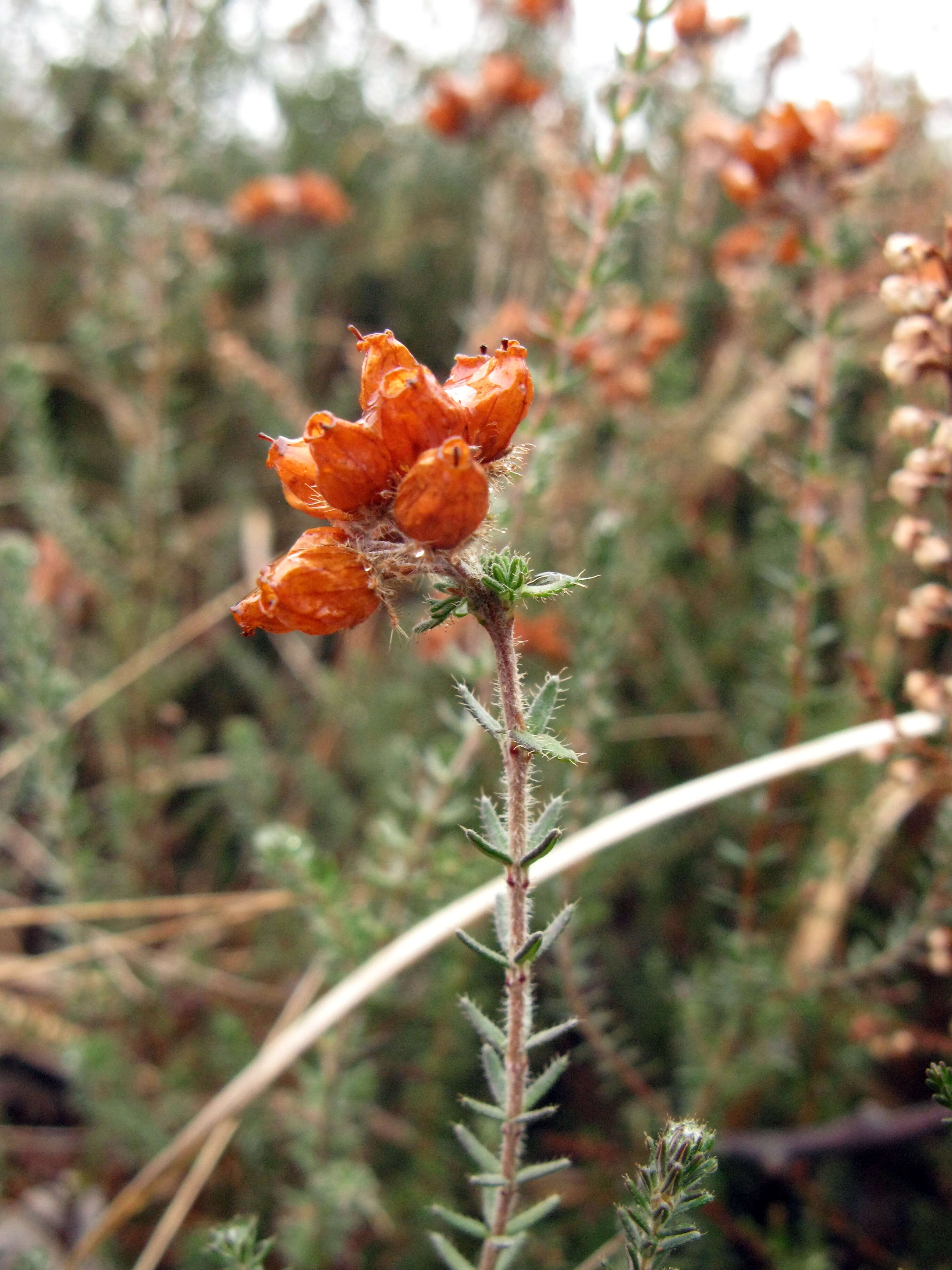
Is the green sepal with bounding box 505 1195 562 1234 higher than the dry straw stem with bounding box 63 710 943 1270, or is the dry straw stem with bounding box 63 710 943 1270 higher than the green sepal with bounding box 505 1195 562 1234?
the dry straw stem with bounding box 63 710 943 1270

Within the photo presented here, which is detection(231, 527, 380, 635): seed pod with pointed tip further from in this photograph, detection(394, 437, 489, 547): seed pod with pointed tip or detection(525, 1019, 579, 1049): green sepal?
detection(525, 1019, 579, 1049): green sepal

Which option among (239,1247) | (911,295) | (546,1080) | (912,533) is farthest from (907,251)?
(239,1247)

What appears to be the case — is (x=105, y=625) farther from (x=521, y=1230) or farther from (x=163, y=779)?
(x=521, y=1230)

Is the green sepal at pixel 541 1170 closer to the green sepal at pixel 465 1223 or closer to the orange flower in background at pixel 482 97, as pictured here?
the green sepal at pixel 465 1223

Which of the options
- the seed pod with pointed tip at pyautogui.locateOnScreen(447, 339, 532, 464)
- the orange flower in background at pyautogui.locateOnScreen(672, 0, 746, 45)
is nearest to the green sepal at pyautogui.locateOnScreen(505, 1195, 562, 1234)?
the seed pod with pointed tip at pyautogui.locateOnScreen(447, 339, 532, 464)

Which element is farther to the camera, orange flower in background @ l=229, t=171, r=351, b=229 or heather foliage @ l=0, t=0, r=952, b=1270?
orange flower in background @ l=229, t=171, r=351, b=229

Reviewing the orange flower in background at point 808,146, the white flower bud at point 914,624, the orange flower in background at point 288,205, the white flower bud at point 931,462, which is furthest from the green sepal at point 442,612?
the orange flower in background at point 288,205

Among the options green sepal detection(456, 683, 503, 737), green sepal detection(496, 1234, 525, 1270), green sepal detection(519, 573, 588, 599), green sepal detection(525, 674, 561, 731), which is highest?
green sepal detection(519, 573, 588, 599)

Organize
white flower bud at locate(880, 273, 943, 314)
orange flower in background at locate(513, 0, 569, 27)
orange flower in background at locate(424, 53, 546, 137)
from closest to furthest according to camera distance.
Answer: white flower bud at locate(880, 273, 943, 314), orange flower in background at locate(424, 53, 546, 137), orange flower in background at locate(513, 0, 569, 27)
